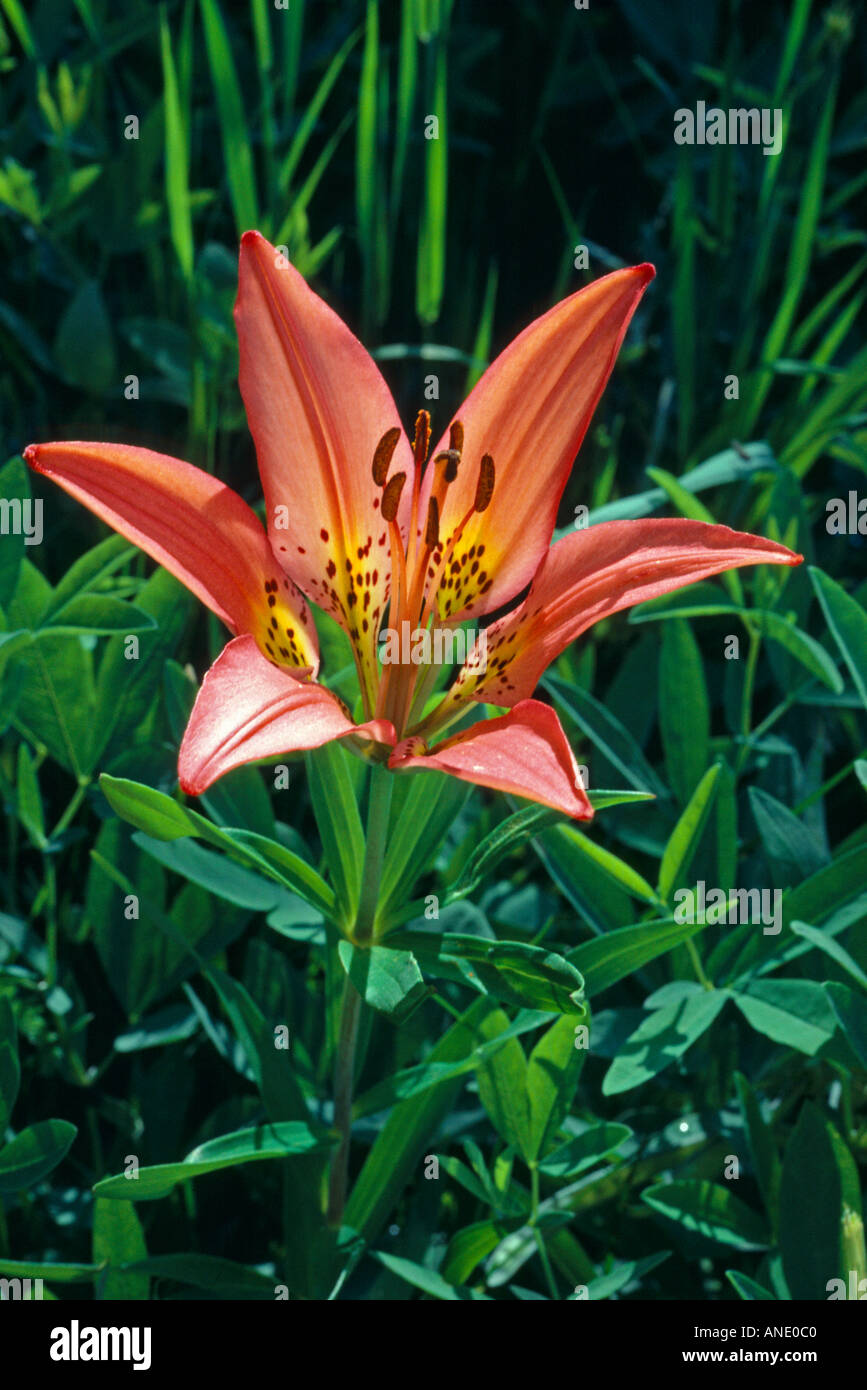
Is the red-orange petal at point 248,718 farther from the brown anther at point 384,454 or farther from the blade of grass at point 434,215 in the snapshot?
the blade of grass at point 434,215

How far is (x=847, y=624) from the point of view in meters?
1.21

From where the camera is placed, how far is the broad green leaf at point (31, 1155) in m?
1.01

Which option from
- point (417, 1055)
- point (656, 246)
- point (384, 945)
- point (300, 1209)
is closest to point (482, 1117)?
point (417, 1055)

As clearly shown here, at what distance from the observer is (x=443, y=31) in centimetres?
155

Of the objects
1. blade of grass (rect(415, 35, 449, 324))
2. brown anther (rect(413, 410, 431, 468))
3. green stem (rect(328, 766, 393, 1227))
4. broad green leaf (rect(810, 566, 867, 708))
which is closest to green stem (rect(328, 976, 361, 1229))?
green stem (rect(328, 766, 393, 1227))

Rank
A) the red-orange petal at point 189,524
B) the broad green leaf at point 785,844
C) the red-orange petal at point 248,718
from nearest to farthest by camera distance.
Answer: the red-orange petal at point 248,718 → the red-orange petal at point 189,524 → the broad green leaf at point 785,844

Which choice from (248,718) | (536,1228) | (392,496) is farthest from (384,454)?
(536,1228)

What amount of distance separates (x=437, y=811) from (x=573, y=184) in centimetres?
122

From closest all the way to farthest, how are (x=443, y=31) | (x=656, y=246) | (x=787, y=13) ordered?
(x=443, y=31) < (x=656, y=246) < (x=787, y=13)

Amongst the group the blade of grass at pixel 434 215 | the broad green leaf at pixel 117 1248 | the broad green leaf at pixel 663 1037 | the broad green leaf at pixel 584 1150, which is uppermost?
the blade of grass at pixel 434 215

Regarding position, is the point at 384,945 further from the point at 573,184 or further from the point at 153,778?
the point at 573,184

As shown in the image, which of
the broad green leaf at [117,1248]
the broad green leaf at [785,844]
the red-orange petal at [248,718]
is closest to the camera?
the red-orange petal at [248,718]

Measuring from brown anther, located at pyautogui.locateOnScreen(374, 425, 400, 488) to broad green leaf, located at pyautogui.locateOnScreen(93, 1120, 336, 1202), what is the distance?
0.45m

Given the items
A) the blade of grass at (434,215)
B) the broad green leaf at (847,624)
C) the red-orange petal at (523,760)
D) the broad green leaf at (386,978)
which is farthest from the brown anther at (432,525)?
the blade of grass at (434,215)
